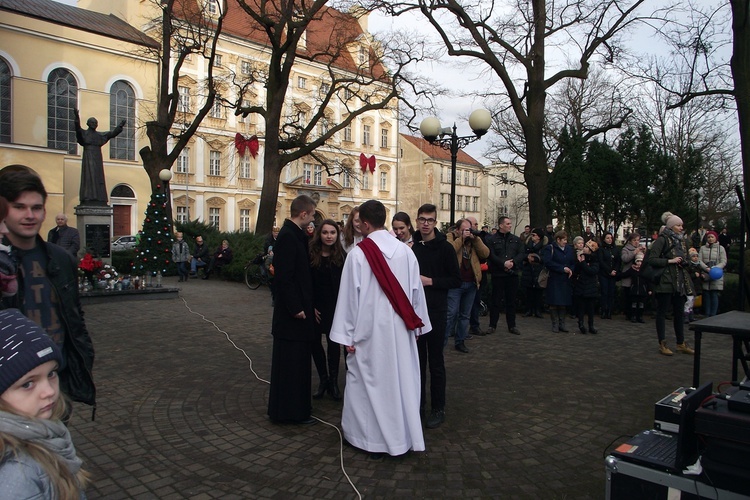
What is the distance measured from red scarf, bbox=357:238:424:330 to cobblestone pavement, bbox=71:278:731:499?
113cm

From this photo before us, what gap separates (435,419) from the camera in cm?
499

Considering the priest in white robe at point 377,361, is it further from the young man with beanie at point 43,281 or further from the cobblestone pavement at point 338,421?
the young man with beanie at point 43,281

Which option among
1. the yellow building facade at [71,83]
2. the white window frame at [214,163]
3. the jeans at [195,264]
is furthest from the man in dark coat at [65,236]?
the white window frame at [214,163]

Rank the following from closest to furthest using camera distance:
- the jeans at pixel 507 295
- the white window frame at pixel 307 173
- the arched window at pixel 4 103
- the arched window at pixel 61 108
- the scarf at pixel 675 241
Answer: the scarf at pixel 675 241
the jeans at pixel 507 295
the arched window at pixel 4 103
the arched window at pixel 61 108
the white window frame at pixel 307 173

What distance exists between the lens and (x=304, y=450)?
4395 mm

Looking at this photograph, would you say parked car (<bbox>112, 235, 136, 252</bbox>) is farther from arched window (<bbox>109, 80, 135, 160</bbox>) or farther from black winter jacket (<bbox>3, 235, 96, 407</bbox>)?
black winter jacket (<bbox>3, 235, 96, 407</bbox>)

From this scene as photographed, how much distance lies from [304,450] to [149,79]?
133 feet

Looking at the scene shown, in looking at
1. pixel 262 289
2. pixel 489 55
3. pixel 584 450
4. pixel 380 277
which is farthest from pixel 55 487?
pixel 489 55

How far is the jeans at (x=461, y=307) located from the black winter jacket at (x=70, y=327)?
5.34 metres

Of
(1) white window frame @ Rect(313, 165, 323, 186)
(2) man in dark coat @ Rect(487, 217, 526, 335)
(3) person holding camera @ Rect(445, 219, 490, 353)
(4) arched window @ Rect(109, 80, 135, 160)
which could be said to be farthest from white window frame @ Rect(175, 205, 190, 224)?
(3) person holding camera @ Rect(445, 219, 490, 353)

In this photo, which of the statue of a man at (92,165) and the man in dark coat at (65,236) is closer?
the man in dark coat at (65,236)

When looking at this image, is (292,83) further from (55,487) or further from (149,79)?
(55,487)

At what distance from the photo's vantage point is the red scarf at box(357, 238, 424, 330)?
4266 millimetres

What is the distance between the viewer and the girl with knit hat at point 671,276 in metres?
7.79
